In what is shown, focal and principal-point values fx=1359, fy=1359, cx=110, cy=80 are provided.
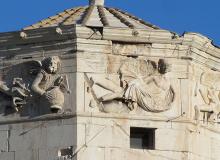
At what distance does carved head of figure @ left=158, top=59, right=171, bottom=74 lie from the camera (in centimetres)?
3266

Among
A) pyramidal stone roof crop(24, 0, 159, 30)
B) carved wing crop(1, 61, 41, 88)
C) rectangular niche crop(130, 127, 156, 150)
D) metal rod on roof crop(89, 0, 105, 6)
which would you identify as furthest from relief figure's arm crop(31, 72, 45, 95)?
metal rod on roof crop(89, 0, 105, 6)

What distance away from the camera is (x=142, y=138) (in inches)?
1288

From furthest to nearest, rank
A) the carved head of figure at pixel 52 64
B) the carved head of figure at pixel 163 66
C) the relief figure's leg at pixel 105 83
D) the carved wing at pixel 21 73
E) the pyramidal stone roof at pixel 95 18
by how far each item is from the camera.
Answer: the pyramidal stone roof at pixel 95 18
the carved wing at pixel 21 73
the carved head of figure at pixel 163 66
the carved head of figure at pixel 52 64
the relief figure's leg at pixel 105 83

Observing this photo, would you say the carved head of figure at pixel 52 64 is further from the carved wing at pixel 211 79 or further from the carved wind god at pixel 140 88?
the carved wing at pixel 211 79

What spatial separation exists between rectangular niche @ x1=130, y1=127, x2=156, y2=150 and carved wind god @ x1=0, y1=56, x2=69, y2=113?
186cm

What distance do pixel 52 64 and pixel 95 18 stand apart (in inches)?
85.5

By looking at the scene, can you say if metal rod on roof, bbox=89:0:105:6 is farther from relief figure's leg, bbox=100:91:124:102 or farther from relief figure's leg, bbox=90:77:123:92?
relief figure's leg, bbox=100:91:124:102

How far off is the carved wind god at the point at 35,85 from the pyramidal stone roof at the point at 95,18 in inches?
44.7

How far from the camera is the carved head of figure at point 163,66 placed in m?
32.7

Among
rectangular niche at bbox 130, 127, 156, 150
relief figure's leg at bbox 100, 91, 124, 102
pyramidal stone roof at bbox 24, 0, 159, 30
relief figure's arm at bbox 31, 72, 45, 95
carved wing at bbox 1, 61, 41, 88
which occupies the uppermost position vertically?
pyramidal stone roof at bbox 24, 0, 159, 30

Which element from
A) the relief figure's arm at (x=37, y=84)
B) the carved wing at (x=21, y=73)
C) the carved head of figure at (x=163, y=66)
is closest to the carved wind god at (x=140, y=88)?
Result: the carved head of figure at (x=163, y=66)

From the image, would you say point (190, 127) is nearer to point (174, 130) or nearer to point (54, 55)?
point (174, 130)

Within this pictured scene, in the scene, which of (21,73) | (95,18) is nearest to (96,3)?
(95,18)

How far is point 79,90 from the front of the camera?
3219cm
